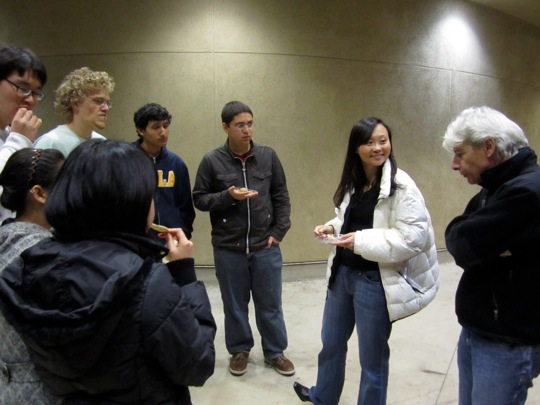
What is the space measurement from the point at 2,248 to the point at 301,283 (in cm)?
357

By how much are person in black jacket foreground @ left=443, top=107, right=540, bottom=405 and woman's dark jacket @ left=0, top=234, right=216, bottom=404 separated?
0.96m

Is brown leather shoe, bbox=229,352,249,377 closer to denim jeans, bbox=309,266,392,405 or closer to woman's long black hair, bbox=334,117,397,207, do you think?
denim jeans, bbox=309,266,392,405

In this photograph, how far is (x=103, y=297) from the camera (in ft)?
2.66

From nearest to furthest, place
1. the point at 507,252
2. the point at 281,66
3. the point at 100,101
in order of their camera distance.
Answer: the point at 507,252 < the point at 100,101 < the point at 281,66

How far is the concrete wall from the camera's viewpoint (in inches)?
158

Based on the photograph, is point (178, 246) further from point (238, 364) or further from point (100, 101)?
point (238, 364)

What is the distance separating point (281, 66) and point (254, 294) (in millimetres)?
2512

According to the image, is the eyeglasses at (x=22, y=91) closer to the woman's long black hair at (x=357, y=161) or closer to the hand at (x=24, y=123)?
the hand at (x=24, y=123)

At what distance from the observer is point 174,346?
0.92 m

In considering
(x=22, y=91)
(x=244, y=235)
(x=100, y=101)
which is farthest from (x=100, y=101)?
(x=244, y=235)

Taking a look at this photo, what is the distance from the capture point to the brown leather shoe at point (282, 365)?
2.61 meters

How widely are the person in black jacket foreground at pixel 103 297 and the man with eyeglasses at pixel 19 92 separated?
2.75 feet

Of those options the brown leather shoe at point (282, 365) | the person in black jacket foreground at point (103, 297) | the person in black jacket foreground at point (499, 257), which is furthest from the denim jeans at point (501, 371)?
the brown leather shoe at point (282, 365)

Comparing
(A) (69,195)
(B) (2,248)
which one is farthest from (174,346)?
(B) (2,248)
